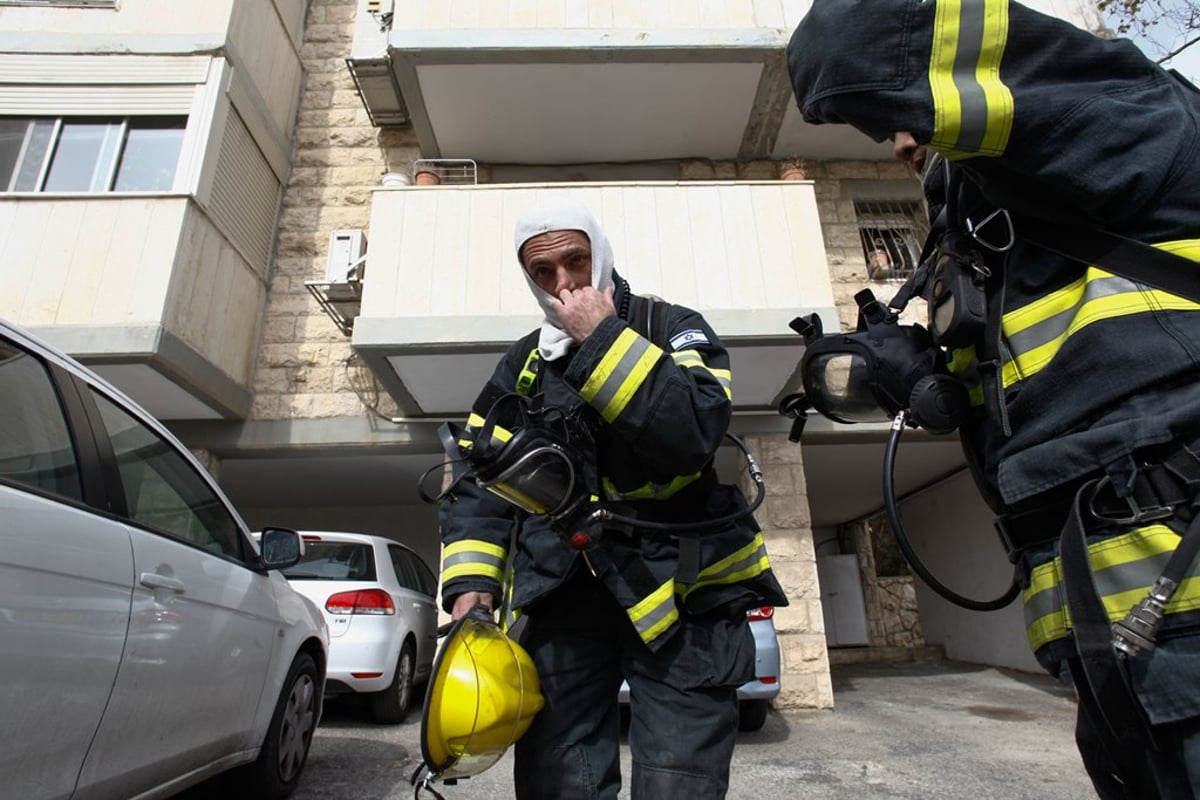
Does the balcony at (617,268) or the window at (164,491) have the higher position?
the balcony at (617,268)

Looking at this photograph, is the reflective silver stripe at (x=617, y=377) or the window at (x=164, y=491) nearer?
the reflective silver stripe at (x=617, y=377)

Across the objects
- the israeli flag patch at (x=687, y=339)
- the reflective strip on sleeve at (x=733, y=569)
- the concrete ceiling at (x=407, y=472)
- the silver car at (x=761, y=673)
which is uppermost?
the concrete ceiling at (x=407, y=472)

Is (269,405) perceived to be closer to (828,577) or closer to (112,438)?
(112,438)

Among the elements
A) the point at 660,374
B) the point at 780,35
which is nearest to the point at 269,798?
the point at 660,374

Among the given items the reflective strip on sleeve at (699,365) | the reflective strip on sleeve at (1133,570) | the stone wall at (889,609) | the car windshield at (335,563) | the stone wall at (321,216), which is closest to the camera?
the reflective strip on sleeve at (1133,570)

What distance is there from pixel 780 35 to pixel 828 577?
330 inches

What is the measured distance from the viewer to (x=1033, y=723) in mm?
4840

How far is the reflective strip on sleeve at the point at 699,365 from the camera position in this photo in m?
1.39

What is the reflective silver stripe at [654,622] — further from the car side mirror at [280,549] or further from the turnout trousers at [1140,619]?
the car side mirror at [280,549]

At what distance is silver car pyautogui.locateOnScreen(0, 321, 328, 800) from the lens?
1.47 meters

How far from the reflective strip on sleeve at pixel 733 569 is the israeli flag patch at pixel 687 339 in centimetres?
46

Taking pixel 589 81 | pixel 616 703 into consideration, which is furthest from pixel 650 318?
pixel 589 81

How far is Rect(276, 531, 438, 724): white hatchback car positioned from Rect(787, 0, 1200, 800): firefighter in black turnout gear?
12.9 feet

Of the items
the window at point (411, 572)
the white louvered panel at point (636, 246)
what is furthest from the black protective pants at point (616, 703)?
the window at point (411, 572)
